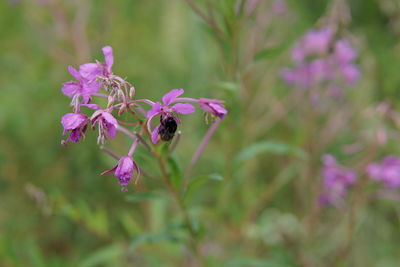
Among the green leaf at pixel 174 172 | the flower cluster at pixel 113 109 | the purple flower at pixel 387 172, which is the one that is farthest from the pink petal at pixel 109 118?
the purple flower at pixel 387 172

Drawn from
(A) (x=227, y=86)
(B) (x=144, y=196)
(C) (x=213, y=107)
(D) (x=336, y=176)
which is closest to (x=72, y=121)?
(C) (x=213, y=107)

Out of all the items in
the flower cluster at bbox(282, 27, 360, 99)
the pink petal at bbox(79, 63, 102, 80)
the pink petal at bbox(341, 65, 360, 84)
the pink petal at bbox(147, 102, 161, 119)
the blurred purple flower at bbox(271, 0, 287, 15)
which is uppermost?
the blurred purple flower at bbox(271, 0, 287, 15)

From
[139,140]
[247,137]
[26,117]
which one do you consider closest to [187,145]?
[247,137]

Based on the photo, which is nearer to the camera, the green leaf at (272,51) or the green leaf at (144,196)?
the green leaf at (144,196)

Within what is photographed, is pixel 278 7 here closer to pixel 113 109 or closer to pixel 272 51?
pixel 272 51

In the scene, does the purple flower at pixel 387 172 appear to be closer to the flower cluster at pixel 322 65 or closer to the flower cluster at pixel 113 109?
the flower cluster at pixel 322 65

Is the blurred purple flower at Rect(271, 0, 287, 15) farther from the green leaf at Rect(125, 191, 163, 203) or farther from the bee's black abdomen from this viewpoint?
Result: the bee's black abdomen

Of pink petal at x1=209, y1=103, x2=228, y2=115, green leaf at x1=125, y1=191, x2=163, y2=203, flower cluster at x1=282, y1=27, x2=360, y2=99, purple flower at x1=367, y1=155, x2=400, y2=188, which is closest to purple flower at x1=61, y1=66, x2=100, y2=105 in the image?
pink petal at x1=209, y1=103, x2=228, y2=115
